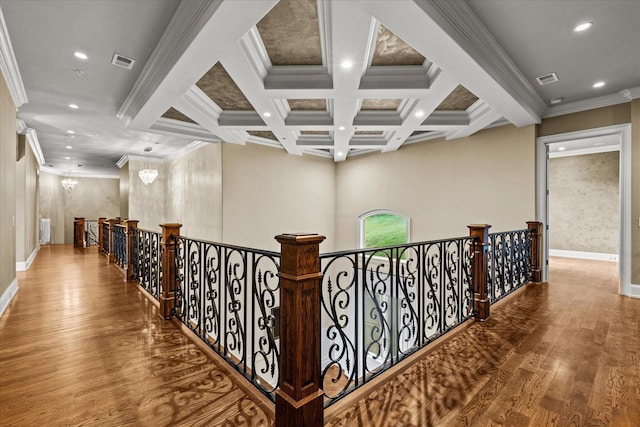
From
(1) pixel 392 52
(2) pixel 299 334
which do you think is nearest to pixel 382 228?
(1) pixel 392 52

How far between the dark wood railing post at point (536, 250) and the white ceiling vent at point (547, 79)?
2.17 meters

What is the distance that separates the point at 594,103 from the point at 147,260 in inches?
283

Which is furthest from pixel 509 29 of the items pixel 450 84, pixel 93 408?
pixel 93 408

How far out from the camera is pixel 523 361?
2.39m

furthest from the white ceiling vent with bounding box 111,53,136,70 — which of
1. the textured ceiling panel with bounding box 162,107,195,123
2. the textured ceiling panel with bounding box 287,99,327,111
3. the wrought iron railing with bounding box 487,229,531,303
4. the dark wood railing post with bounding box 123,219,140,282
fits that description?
the wrought iron railing with bounding box 487,229,531,303

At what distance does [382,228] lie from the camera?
7.85 metres

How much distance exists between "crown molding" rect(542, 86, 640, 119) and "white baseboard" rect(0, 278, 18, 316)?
8.18 meters

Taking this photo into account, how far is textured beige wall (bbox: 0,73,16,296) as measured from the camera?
353 centimetres

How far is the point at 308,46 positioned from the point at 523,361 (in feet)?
11.7

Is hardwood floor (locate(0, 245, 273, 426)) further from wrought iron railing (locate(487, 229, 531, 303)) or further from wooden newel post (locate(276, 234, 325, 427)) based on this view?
wrought iron railing (locate(487, 229, 531, 303))

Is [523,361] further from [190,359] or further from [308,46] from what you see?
[308,46]

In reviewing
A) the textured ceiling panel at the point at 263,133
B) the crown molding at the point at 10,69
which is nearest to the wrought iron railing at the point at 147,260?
the crown molding at the point at 10,69

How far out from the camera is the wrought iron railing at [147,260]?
3898mm

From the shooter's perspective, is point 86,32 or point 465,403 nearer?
point 465,403
